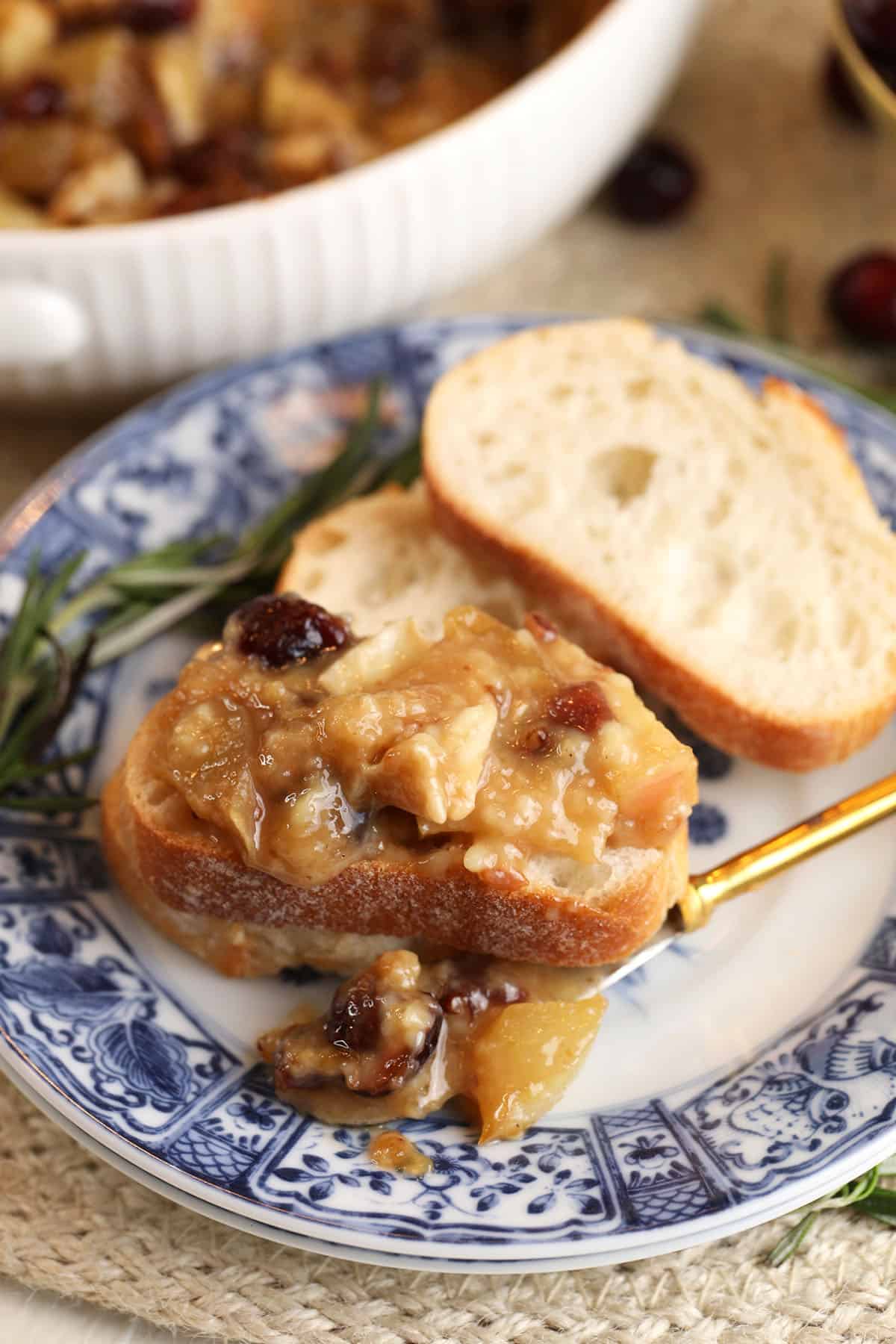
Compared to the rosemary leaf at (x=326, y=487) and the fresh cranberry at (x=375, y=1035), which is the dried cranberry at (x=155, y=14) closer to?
the rosemary leaf at (x=326, y=487)


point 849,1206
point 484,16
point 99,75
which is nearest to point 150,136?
point 99,75

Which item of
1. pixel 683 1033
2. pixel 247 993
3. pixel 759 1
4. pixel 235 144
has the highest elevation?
pixel 759 1

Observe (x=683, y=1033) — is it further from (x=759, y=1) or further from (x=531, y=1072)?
(x=759, y=1)

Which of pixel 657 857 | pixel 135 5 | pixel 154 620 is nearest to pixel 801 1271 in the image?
pixel 657 857

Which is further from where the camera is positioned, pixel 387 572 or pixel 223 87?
pixel 223 87

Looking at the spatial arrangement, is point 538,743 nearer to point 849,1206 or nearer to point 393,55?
point 849,1206

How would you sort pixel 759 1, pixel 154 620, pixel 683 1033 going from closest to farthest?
pixel 683 1033, pixel 154 620, pixel 759 1

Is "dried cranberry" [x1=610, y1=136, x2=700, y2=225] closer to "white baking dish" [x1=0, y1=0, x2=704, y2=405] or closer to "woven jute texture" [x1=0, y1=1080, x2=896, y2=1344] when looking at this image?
"white baking dish" [x1=0, y1=0, x2=704, y2=405]

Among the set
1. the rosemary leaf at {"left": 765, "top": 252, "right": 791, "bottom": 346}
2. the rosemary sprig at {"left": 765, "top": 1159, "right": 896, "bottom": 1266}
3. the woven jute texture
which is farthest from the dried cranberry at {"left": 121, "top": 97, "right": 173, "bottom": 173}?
the rosemary sprig at {"left": 765, "top": 1159, "right": 896, "bottom": 1266}
